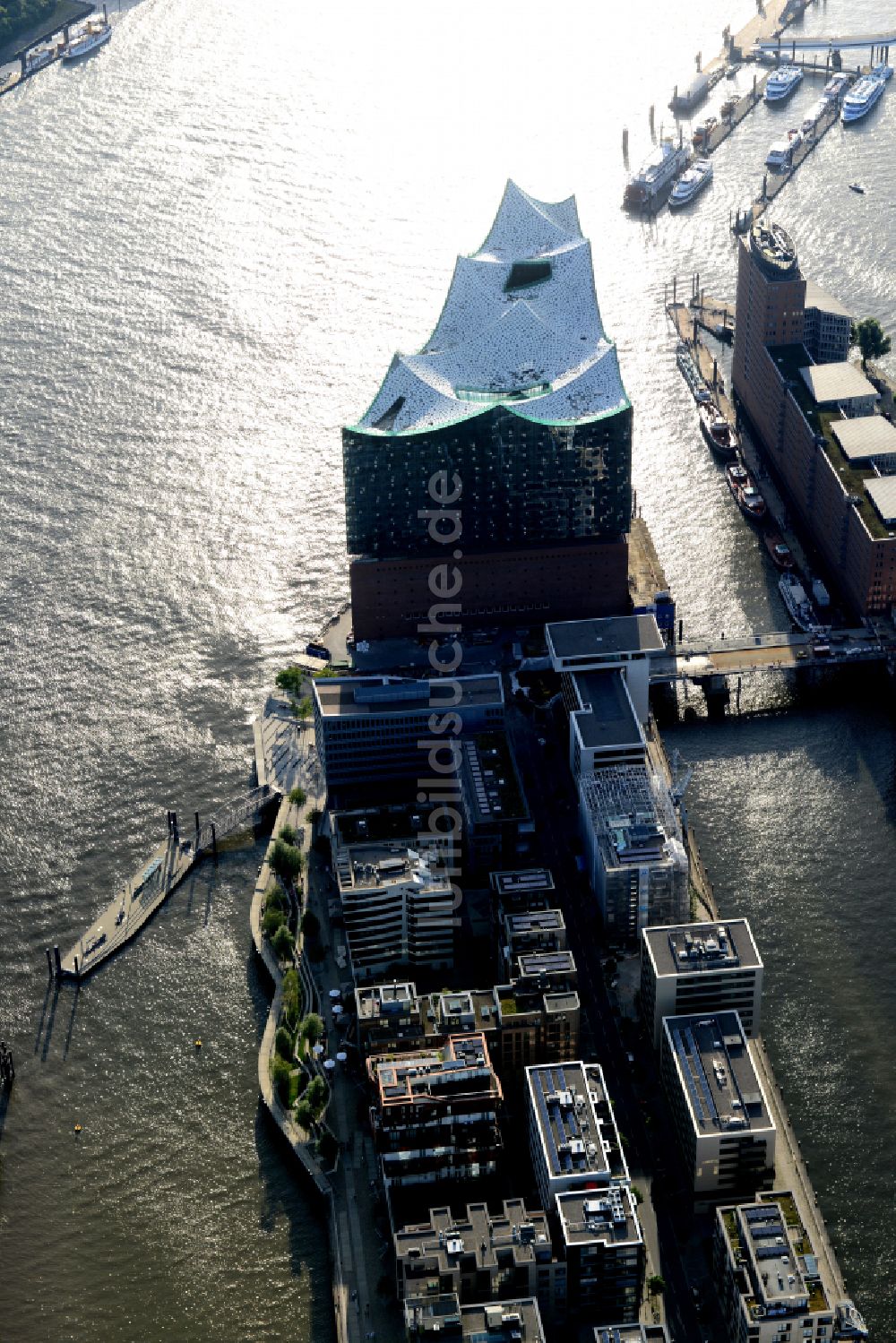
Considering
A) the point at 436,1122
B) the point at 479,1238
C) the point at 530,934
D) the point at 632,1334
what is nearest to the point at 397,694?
the point at 530,934

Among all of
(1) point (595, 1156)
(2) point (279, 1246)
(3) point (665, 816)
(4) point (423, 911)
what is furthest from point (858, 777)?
(2) point (279, 1246)

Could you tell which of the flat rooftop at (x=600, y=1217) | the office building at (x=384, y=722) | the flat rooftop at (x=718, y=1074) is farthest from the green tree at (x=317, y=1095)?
the office building at (x=384, y=722)

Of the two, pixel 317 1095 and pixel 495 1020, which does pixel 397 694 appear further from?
pixel 317 1095

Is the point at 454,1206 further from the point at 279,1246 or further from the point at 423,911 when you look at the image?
the point at 423,911

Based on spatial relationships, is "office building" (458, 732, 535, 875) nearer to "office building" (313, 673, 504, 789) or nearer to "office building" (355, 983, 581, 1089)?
"office building" (313, 673, 504, 789)

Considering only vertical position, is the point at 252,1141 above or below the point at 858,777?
below
